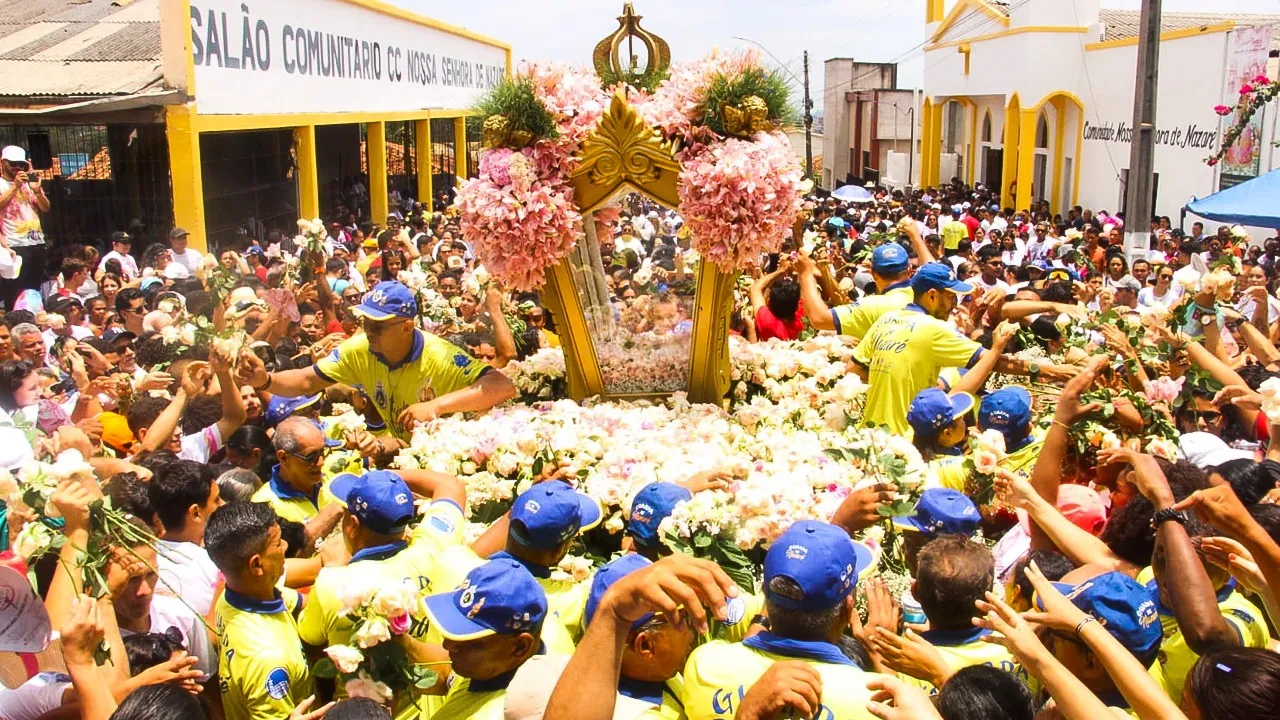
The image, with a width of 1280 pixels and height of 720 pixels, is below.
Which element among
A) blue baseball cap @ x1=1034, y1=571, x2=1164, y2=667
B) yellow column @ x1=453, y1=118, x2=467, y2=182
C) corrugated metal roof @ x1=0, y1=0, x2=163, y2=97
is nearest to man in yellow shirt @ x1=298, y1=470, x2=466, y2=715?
blue baseball cap @ x1=1034, y1=571, x2=1164, y2=667

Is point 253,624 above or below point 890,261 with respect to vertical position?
below

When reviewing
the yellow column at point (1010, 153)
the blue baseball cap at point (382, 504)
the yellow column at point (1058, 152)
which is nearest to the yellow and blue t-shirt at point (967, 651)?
the blue baseball cap at point (382, 504)

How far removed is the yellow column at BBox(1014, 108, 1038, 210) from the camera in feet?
95.9

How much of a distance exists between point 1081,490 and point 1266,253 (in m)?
11.1

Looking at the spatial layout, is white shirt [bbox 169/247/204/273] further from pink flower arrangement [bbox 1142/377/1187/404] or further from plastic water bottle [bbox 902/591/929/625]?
plastic water bottle [bbox 902/591/929/625]

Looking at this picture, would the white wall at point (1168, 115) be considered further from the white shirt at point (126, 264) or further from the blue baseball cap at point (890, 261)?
the white shirt at point (126, 264)

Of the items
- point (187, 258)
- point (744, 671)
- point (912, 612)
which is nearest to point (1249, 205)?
point (912, 612)

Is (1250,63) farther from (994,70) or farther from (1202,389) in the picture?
(1202,389)

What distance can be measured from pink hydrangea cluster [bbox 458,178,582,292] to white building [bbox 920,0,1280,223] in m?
16.4

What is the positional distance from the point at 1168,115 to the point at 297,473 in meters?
22.5

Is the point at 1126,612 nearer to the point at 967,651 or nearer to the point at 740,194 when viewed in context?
the point at 967,651

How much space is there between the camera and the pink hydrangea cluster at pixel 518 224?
5836mm

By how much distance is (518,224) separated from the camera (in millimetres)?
5832

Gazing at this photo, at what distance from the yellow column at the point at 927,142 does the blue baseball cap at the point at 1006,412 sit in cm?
3659
